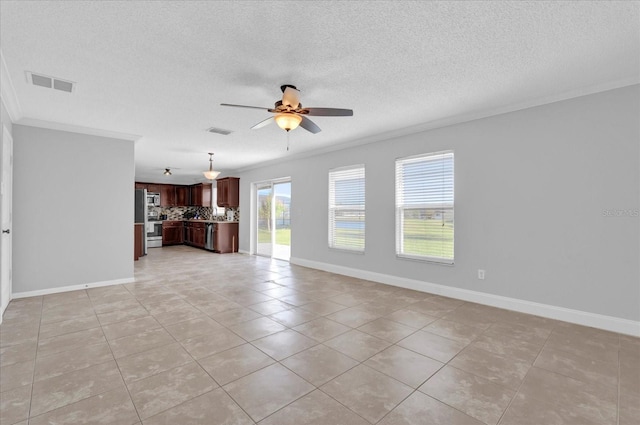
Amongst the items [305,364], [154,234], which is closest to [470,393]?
[305,364]

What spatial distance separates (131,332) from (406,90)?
3837 mm

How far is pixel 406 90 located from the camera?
127 inches

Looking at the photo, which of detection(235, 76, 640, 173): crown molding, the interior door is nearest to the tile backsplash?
detection(235, 76, 640, 173): crown molding

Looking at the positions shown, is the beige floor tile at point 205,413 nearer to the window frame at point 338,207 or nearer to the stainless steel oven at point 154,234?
the window frame at point 338,207

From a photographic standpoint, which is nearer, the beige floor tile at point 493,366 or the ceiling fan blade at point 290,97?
the beige floor tile at point 493,366

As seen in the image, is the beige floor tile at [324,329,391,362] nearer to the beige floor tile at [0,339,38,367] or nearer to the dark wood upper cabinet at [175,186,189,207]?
the beige floor tile at [0,339,38,367]

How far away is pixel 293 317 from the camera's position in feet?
11.2

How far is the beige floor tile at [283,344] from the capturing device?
2545 mm

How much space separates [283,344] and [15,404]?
5.89ft

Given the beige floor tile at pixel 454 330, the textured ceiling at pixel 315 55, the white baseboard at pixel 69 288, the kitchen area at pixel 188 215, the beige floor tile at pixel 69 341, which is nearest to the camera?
the textured ceiling at pixel 315 55

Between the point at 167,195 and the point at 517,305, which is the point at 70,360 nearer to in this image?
the point at 517,305

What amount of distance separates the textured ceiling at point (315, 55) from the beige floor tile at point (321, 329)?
253 centimetres

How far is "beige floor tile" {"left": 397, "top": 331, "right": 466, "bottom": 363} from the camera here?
2518mm

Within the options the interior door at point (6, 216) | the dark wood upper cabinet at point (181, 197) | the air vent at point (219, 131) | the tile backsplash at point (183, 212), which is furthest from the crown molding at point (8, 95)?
the dark wood upper cabinet at point (181, 197)
